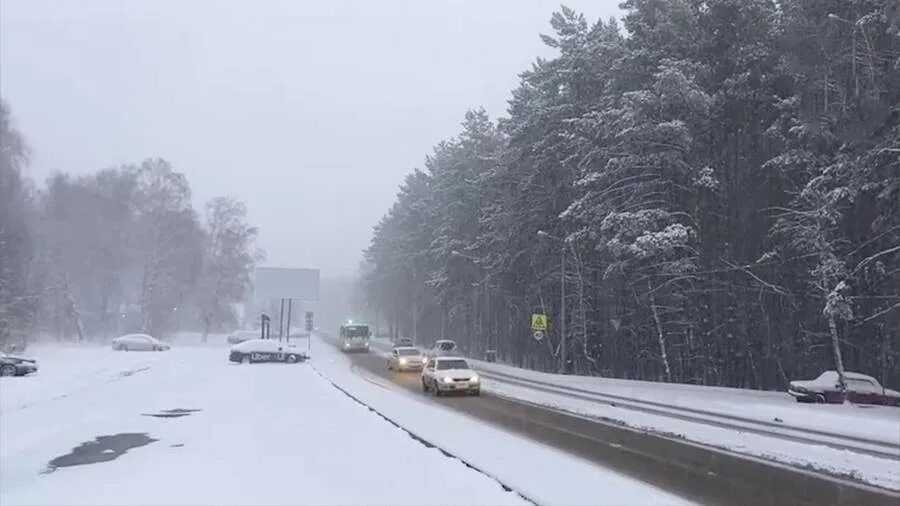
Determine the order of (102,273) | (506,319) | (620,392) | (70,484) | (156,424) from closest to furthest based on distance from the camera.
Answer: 1. (70,484)
2. (156,424)
3. (620,392)
4. (506,319)
5. (102,273)

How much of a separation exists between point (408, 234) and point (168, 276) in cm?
2619

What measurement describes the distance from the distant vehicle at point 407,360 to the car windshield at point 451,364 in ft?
57.0

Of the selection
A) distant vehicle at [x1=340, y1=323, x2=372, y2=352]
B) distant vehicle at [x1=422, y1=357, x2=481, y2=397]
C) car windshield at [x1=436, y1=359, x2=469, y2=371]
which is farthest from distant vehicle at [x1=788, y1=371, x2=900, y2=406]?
distant vehicle at [x1=340, y1=323, x2=372, y2=352]

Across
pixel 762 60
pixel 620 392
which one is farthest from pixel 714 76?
pixel 620 392

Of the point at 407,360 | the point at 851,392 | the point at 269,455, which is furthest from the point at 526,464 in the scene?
the point at 407,360

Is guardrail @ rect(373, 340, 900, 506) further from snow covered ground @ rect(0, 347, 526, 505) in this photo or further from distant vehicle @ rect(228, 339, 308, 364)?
distant vehicle @ rect(228, 339, 308, 364)

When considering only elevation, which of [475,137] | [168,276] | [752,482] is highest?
[475,137]

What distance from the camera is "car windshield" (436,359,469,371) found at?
111 ft

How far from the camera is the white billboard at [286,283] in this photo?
290 ft

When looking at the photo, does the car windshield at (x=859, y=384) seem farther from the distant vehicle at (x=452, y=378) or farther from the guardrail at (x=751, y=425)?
the distant vehicle at (x=452, y=378)

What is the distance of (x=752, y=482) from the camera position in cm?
1265

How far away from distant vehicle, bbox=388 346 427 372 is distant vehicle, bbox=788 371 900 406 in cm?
2899

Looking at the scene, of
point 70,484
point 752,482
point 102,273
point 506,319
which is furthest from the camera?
point 102,273

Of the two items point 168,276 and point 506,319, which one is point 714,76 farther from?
point 168,276
